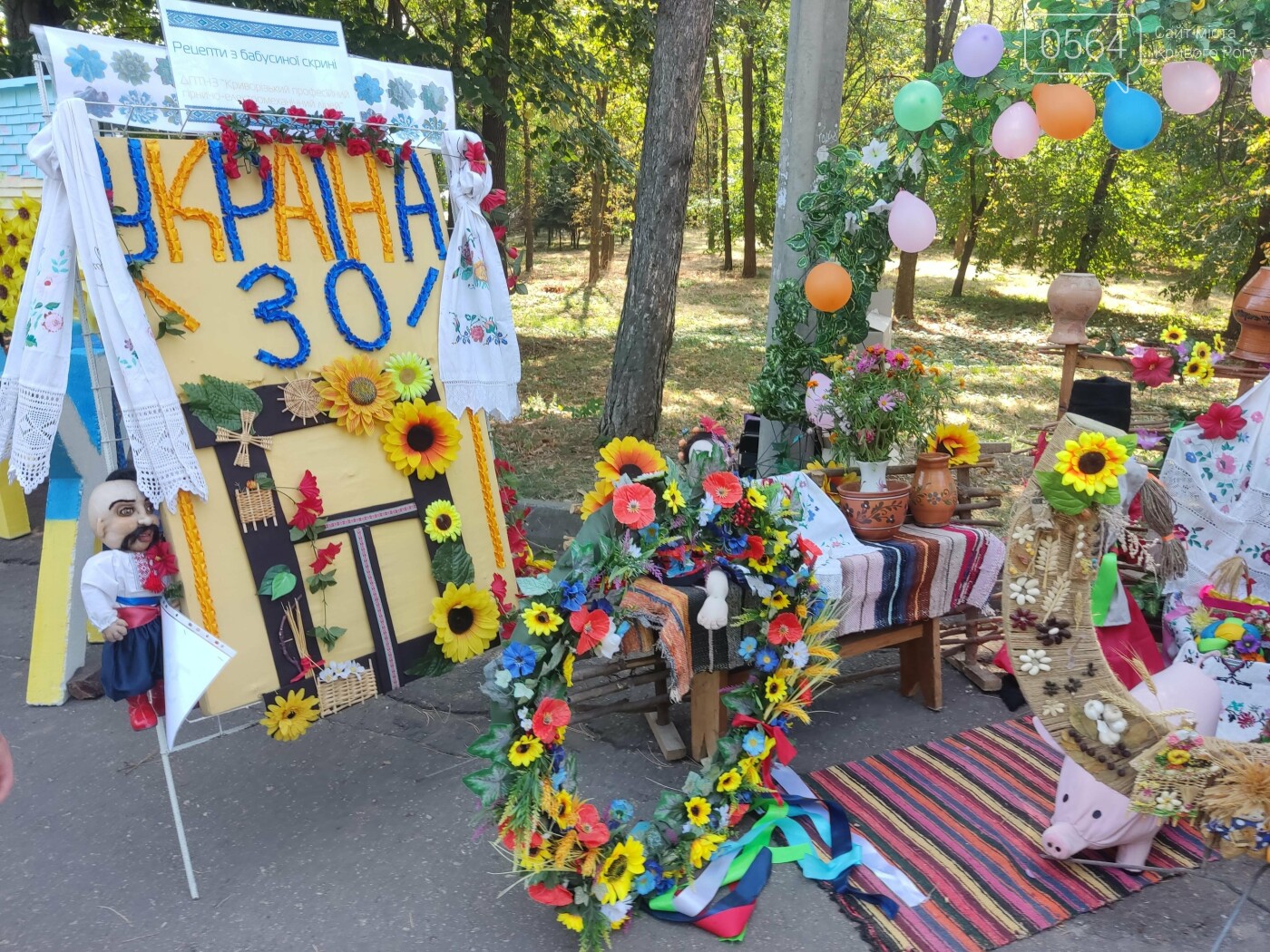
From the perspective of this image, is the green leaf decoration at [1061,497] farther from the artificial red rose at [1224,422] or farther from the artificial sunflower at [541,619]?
the artificial red rose at [1224,422]

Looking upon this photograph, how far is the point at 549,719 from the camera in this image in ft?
8.64

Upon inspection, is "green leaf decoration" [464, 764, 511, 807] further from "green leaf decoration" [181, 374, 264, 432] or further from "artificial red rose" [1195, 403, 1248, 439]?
"artificial red rose" [1195, 403, 1248, 439]

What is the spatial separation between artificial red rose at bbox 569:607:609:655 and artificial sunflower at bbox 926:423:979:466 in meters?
2.12

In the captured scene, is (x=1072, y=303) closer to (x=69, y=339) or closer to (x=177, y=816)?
(x=69, y=339)

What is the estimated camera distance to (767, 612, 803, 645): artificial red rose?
122 inches

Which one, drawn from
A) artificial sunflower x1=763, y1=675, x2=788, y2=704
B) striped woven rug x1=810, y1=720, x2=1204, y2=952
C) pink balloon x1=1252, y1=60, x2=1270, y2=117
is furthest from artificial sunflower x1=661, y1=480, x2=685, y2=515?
pink balloon x1=1252, y1=60, x2=1270, y2=117

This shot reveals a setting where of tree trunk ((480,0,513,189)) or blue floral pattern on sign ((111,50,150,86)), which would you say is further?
tree trunk ((480,0,513,189))

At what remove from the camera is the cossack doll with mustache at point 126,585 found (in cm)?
277

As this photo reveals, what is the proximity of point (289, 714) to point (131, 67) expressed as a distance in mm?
2119

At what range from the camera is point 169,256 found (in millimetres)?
2865

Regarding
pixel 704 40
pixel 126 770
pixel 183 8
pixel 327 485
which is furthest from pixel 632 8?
pixel 126 770

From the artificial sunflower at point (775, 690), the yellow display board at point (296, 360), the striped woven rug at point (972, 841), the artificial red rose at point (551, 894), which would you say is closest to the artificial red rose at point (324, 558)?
the yellow display board at point (296, 360)

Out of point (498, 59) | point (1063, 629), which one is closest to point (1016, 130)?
point (1063, 629)

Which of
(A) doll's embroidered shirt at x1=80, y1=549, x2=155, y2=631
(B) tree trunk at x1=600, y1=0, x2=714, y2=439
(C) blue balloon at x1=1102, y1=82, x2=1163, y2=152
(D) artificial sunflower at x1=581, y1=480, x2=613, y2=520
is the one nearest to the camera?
(A) doll's embroidered shirt at x1=80, y1=549, x2=155, y2=631
